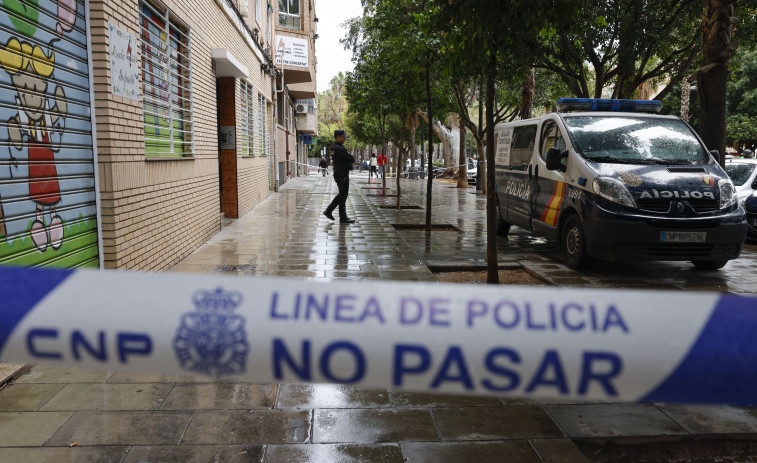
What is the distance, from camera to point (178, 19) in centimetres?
855

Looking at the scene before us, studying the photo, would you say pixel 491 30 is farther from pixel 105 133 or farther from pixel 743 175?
Answer: pixel 743 175

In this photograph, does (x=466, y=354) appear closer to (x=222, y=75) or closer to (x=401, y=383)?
(x=401, y=383)

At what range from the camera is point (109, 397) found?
3.81 metres

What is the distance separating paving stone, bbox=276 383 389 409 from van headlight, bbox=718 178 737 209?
5.43 m

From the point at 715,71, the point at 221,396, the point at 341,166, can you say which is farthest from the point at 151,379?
the point at 715,71

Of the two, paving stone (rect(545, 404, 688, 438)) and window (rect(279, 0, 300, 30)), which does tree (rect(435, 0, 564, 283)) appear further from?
window (rect(279, 0, 300, 30))

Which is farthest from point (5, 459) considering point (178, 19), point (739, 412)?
point (178, 19)

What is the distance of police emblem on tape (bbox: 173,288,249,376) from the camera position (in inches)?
56.5

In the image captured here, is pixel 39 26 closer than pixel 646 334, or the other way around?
pixel 646 334

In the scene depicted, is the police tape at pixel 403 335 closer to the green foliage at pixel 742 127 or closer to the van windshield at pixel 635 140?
the van windshield at pixel 635 140

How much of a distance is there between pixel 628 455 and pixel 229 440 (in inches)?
86.9

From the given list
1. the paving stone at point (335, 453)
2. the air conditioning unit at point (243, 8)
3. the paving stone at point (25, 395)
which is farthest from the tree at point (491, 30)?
the air conditioning unit at point (243, 8)

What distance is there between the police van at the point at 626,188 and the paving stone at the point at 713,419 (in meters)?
3.47

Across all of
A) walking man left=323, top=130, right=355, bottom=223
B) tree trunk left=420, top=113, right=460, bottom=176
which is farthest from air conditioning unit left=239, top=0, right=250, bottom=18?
tree trunk left=420, top=113, right=460, bottom=176
